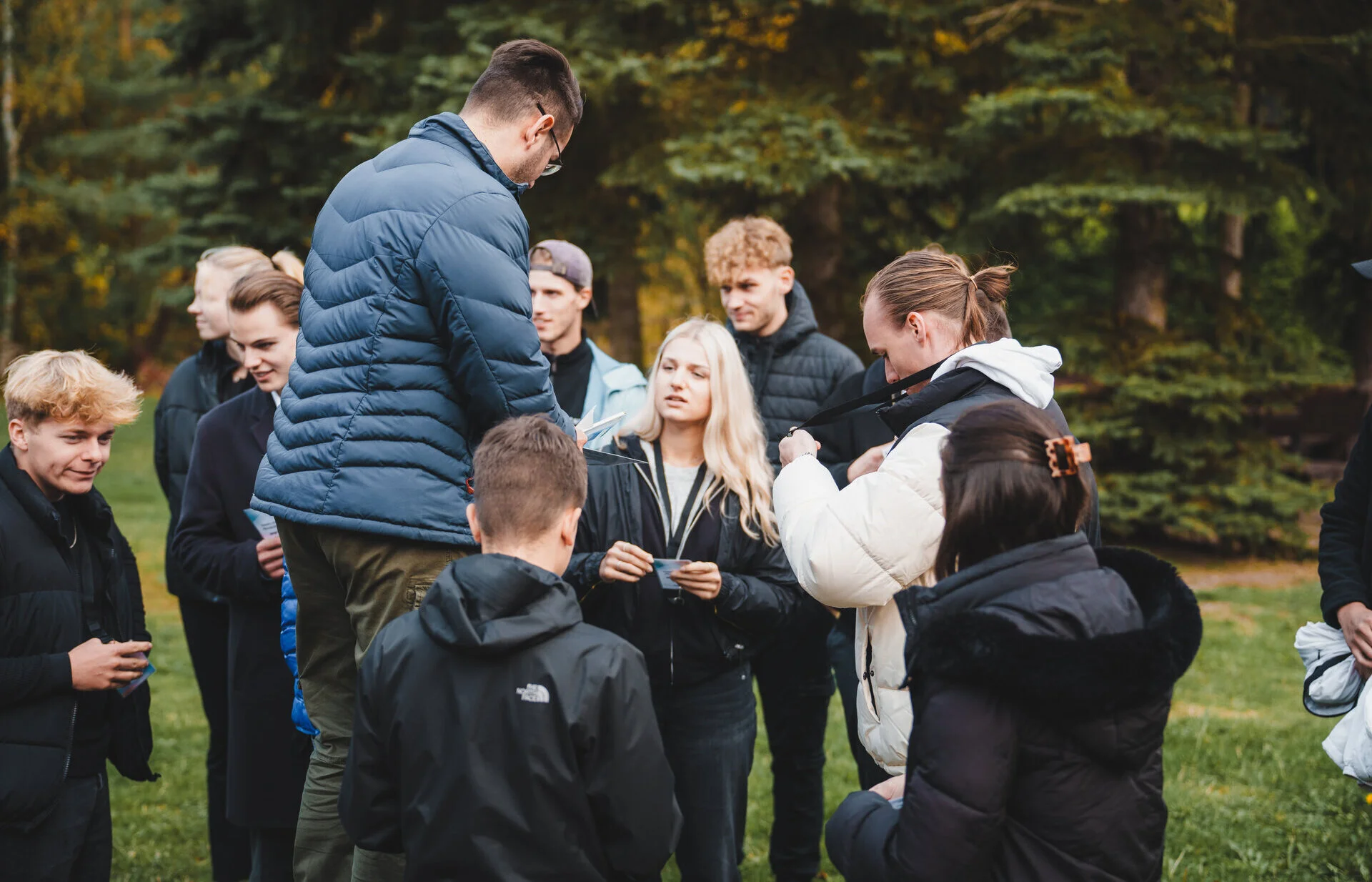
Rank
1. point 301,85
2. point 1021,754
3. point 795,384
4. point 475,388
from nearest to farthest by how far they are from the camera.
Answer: point 1021,754, point 475,388, point 795,384, point 301,85

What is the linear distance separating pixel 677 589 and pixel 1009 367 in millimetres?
1339

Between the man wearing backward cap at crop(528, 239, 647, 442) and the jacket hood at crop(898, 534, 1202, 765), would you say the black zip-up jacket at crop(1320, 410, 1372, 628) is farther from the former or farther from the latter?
the man wearing backward cap at crop(528, 239, 647, 442)

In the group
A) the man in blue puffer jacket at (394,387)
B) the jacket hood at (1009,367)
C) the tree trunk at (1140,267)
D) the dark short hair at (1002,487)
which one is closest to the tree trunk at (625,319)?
the tree trunk at (1140,267)

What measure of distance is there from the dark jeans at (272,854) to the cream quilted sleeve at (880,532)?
213 cm

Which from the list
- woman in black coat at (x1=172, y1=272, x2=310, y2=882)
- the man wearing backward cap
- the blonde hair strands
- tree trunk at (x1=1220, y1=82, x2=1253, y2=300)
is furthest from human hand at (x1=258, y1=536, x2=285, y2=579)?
tree trunk at (x1=1220, y1=82, x2=1253, y2=300)

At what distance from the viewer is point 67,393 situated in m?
3.36

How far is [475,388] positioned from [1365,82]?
11.8 metres

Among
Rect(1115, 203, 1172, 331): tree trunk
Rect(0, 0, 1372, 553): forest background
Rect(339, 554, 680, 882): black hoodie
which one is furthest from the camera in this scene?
Rect(1115, 203, 1172, 331): tree trunk

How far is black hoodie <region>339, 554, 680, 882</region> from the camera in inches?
91.4

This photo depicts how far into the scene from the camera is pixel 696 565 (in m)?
3.58

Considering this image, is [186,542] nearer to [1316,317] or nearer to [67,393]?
[67,393]

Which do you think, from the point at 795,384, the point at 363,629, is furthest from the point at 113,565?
the point at 795,384

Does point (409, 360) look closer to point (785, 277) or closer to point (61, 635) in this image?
point (61, 635)

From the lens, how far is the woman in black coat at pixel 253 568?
3777 mm
